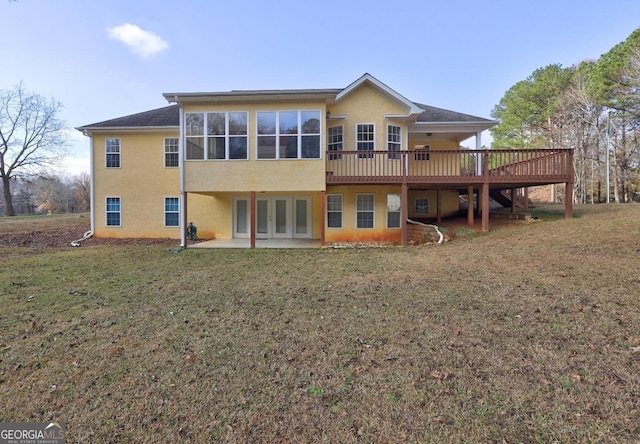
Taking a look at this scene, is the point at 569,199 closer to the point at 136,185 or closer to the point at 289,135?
the point at 289,135

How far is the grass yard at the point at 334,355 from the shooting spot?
90.9 inches

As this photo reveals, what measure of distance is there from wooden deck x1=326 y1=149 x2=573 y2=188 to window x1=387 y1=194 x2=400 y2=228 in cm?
107

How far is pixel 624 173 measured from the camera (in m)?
25.2

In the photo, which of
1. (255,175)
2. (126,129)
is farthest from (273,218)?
(126,129)

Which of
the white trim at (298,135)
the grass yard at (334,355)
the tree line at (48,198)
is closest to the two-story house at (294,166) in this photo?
the white trim at (298,135)

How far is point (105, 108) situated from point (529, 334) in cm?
2872

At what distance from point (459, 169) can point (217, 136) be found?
32.7 ft

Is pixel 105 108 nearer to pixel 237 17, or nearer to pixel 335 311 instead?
pixel 237 17

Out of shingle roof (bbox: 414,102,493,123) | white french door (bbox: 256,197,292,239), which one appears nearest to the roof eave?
white french door (bbox: 256,197,292,239)

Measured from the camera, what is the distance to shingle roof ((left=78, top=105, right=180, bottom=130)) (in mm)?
14133

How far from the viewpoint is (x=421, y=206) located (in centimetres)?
1609

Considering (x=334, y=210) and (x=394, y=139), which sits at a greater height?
(x=394, y=139)

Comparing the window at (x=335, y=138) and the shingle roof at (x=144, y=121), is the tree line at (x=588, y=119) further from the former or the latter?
the shingle roof at (x=144, y=121)

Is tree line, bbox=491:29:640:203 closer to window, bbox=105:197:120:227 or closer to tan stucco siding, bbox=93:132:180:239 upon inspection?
tan stucco siding, bbox=93:132:180:239
